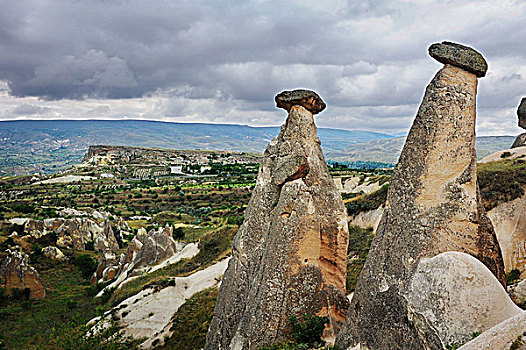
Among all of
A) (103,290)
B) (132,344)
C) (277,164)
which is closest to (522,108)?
(277,164)

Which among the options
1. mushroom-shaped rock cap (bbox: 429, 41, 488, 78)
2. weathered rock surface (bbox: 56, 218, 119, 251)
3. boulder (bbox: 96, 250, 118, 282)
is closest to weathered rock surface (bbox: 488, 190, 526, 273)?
mushroom-shaped rock cap (bbox: 429, 41, 488, 78)

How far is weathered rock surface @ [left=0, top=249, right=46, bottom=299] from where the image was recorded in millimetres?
37844

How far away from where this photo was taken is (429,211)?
29.8 feet

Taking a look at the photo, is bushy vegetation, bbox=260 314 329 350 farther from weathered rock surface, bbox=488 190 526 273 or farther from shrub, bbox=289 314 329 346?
weathered rock surface, bbox=488 190 526 273

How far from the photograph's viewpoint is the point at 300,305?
466 inches

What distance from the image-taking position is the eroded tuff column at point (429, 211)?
8836 millimetres

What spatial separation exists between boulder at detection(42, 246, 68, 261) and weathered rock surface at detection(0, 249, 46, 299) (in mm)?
14346

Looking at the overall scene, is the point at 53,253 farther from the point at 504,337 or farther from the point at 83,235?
the point at 504,337

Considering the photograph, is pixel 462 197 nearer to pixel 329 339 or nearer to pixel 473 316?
pixel 473 316

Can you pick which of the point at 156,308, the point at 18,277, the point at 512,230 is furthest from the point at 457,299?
the point at 18,277

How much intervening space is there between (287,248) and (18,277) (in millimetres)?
38604

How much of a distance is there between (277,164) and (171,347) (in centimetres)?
→ 1437

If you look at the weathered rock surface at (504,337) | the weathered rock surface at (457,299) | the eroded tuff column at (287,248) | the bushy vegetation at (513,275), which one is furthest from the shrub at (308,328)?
the bushy vegetation at (513,275)

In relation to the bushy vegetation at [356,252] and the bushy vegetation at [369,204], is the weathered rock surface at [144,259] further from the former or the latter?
the bushy vegetation at [369,204]
